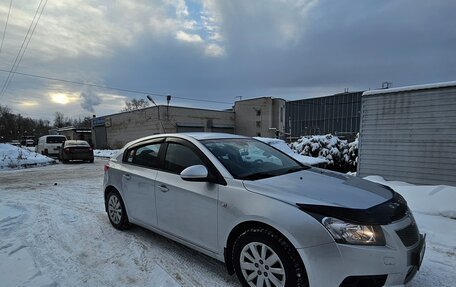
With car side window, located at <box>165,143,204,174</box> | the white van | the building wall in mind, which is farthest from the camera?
the building wall

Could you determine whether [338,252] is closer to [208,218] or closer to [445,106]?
[208,218]

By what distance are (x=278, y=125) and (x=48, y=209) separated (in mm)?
36198

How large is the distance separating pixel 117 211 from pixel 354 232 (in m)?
3.69

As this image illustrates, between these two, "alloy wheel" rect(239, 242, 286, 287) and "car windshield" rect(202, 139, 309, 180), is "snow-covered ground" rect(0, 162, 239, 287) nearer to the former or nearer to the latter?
"alloy wheel" rect(239, 242, 286, 287)

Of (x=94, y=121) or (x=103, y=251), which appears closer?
(x=103, y=251)

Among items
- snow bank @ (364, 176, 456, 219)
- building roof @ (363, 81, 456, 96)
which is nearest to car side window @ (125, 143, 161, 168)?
snow bank @ (364, 176, 456, 219)

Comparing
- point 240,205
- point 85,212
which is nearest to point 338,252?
point 240,205

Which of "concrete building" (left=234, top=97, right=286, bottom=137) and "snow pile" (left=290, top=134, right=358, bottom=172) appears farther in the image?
"concrete building" (left=234, top=97, right=286, bottom=137)

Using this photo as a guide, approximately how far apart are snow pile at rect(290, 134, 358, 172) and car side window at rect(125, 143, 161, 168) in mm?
9525

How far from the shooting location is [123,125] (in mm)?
37031

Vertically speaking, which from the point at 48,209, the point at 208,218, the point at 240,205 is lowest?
the point at 48,209

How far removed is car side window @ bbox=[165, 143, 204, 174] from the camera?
3462 mm

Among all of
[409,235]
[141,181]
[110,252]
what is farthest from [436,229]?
[110,252]

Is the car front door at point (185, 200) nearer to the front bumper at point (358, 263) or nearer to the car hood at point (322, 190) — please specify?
the car hood at point (322, 190)
